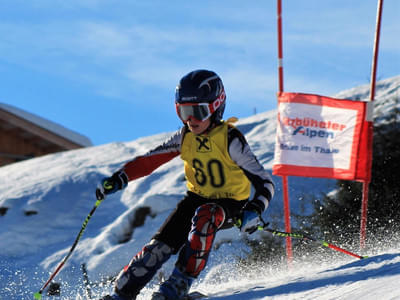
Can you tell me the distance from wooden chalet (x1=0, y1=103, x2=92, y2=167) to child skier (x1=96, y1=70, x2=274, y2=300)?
15.1m

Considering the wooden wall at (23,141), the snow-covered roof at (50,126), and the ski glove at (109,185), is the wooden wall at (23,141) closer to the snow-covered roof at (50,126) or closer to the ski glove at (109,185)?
the snow-covered roof at (50,126)

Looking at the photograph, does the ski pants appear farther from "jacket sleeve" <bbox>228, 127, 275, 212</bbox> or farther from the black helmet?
the black helmet

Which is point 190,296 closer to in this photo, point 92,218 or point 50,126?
point 92,218

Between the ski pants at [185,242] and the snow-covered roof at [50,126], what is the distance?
15.4 meters

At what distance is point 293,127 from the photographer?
7215mm

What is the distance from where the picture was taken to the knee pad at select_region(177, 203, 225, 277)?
367cm

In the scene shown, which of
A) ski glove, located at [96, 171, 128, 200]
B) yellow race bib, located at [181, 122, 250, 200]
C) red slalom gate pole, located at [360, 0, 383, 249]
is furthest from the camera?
red slalom gate pole, located at [360, 0, 383, 249]

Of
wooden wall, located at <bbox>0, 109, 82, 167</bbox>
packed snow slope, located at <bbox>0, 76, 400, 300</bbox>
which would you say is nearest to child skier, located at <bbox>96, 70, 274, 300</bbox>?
packed snow slope, located at <bbox>0, 76, 400, 300</bbox>

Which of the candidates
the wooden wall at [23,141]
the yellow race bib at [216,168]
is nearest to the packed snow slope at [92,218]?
the yellow race bib at [216,168]

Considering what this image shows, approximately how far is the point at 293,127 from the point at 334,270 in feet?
12.0

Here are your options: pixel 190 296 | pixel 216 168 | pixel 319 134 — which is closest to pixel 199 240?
pixel 190 296

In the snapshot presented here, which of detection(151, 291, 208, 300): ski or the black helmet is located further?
the black helmet

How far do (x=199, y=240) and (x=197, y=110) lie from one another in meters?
0.90

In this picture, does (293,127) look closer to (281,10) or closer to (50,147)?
(281,10)
